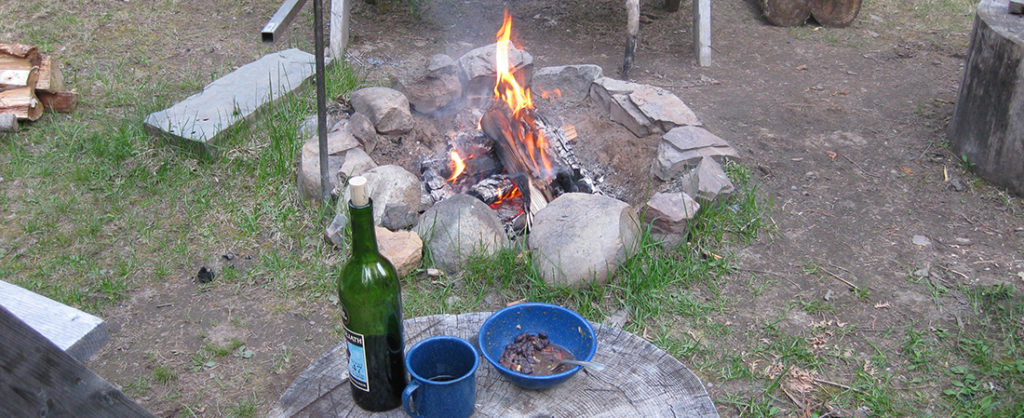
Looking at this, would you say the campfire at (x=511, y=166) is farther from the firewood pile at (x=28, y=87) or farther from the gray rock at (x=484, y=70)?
the firewood pile at (x=28, y=87)

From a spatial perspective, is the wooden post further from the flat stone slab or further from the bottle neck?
the bottle neck

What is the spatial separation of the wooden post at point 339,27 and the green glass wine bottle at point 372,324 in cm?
324

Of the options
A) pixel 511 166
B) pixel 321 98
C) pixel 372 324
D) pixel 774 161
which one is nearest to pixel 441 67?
pixel 511 166

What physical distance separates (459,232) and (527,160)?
62 cm

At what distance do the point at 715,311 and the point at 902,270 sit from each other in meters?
0.89

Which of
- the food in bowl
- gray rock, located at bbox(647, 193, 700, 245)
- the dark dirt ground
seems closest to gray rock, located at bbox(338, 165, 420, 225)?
the dark dirt ground

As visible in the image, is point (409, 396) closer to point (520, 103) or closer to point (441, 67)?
point (520, 103)

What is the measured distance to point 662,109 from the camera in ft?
12.4

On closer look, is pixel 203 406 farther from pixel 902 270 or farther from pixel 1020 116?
pixel 1020 116

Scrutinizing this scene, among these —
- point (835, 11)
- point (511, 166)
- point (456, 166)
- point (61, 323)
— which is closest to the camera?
point (61, 323)


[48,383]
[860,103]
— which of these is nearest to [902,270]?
[860,103]

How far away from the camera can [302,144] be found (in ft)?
12.1

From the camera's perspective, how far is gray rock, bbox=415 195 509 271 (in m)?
3.03

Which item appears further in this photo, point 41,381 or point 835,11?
point 835,11
